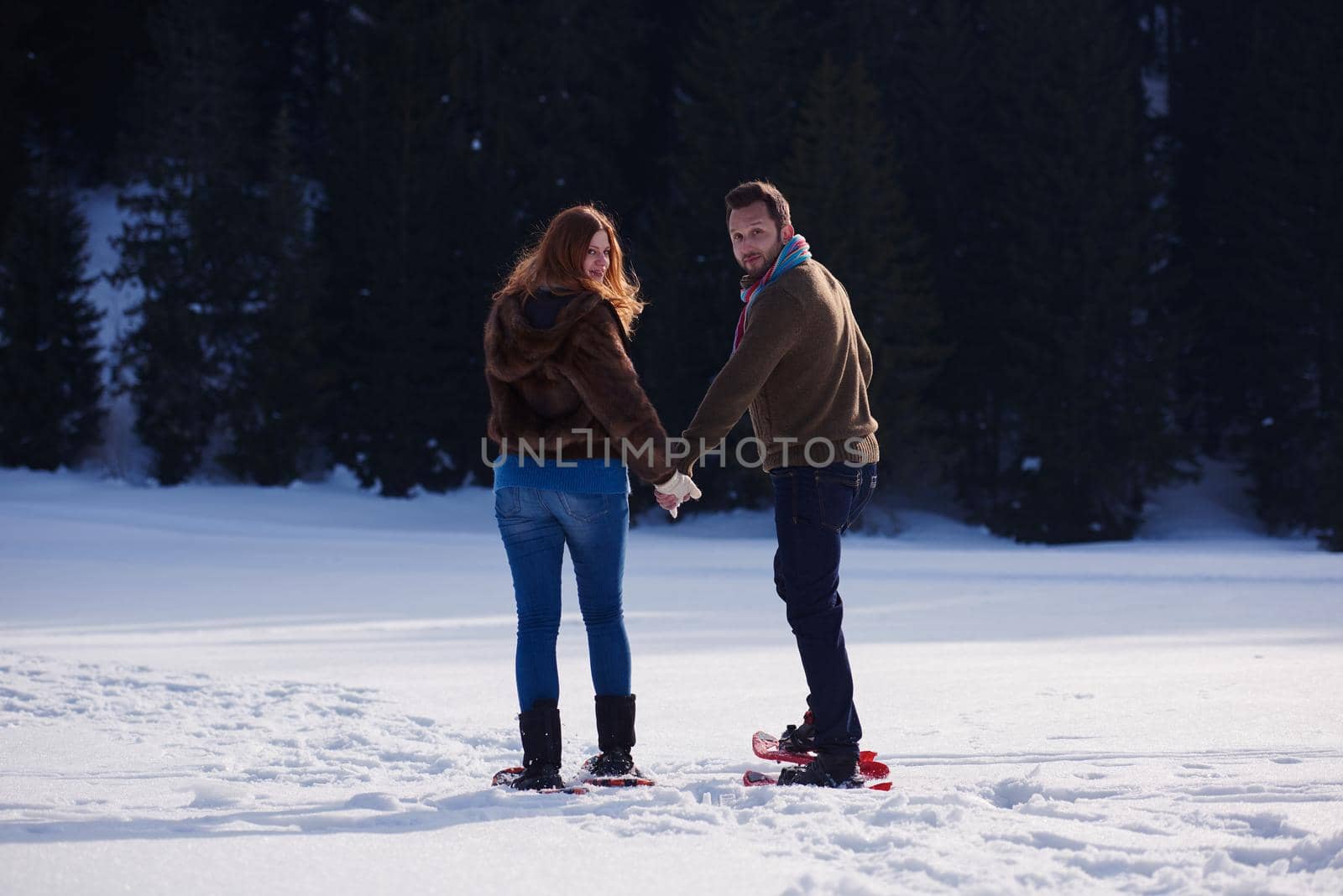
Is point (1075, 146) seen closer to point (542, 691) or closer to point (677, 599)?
point (677, 599)

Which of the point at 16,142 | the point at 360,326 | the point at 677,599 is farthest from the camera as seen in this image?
the point at 16,142

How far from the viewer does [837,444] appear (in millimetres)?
4250

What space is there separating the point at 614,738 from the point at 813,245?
19630 millimetres

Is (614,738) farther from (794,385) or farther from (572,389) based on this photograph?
(794,385)

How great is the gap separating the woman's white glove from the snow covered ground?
93 centimetres

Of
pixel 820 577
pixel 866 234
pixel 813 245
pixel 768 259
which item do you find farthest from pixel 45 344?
pixel 820 577

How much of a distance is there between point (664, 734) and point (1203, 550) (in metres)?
16.7

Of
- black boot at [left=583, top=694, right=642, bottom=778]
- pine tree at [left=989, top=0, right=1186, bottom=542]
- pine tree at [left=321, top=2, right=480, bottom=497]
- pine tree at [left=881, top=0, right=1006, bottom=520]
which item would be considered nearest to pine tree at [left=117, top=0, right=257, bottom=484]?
pine tree at [left=321, top=2, right=480, bottom=497]

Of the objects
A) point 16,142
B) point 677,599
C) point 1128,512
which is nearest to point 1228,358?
point 1128,512

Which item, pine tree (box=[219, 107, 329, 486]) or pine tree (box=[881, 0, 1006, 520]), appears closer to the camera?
pine tree (box=[219, 107, 329, 486])

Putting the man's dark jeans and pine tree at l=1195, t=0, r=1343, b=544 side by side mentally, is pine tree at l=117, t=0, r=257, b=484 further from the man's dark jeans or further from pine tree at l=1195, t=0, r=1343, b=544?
the man's dark jeans

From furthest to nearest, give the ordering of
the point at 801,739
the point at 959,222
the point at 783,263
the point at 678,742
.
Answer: the point at 959,222
the point at 678,742
the point at 801,739
the point at 783,263

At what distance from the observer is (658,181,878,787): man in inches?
165

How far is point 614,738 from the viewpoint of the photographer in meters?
4.23
